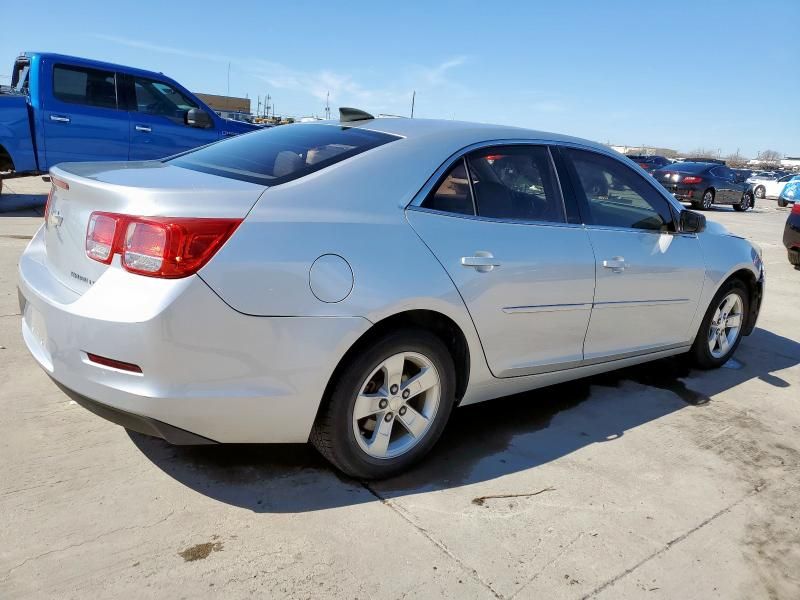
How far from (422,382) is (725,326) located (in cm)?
306

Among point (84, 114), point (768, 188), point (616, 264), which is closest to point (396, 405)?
point (616, 264)

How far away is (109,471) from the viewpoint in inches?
108

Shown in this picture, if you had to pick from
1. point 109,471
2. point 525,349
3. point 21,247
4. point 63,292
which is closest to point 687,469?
point 525,349

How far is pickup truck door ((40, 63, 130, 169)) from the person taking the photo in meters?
8.64

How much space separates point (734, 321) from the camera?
4.88 meters

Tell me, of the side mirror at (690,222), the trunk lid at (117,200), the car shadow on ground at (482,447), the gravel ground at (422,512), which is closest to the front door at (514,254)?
the car shadow on ground at (482,447)

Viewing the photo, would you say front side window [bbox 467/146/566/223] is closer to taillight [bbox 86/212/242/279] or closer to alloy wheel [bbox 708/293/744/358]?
taillight [bbox 86/212/242/279]

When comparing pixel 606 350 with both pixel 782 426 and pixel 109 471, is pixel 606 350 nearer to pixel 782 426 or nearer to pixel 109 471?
pixel 782 426

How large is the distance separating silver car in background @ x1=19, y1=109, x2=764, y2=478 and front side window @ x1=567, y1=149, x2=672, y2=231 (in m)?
0.02

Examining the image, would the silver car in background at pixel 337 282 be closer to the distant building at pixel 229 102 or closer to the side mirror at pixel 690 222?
the side mirror at pixel 690 222

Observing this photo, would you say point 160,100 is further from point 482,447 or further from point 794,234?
point 794,234

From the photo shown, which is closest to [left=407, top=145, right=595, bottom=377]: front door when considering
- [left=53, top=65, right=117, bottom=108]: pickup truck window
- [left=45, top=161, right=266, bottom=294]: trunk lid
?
[left=45, top=161, right=266, bottom=294]: trunk lid

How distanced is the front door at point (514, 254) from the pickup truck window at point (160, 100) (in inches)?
295

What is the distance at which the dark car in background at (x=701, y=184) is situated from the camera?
19391 millimetres
